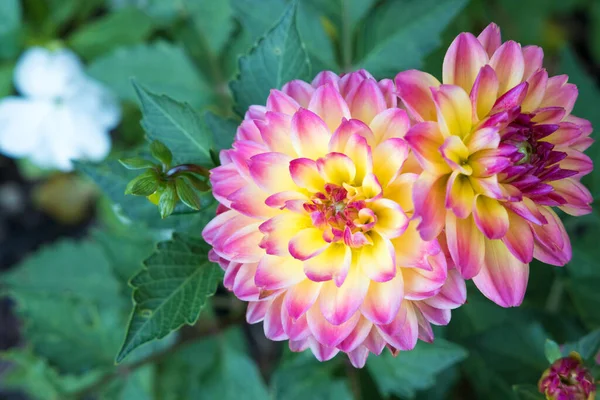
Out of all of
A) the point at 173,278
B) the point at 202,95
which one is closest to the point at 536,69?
the point at 173,278

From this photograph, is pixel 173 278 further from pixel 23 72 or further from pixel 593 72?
pixel 593 72

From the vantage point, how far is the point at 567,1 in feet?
6.53

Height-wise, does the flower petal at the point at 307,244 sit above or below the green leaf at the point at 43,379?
above

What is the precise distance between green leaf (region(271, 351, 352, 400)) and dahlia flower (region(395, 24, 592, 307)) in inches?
24.0

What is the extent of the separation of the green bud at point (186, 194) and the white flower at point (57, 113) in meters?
1.07

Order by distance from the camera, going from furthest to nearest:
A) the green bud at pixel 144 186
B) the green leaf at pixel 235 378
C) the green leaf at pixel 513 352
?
the green leaf at pixel 235 378 < the green leaf at pixel 513 352 < the green bud at pixel 144 186

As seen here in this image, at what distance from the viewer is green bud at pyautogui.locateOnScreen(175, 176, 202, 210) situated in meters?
0.75

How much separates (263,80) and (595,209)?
778mm

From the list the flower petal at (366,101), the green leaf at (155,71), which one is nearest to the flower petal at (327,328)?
the flower petal at (366,101)

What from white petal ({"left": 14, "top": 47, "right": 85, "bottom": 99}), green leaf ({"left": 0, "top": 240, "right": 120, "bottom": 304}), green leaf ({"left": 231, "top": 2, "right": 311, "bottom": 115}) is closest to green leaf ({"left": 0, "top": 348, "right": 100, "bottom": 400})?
green leaf ({"left": 0, "top": 240, "right": 120, "bottom": 304})

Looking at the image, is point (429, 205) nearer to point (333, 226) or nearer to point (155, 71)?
point (333, 226)

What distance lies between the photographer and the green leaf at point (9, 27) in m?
1.63

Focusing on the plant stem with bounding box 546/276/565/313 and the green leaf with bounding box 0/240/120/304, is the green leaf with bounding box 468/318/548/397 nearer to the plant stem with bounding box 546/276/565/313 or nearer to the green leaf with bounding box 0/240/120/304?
the plant stem with bounding box 546/276/565/313

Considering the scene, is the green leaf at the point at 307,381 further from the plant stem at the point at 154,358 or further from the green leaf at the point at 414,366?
the plant stem at the point at 154,358
